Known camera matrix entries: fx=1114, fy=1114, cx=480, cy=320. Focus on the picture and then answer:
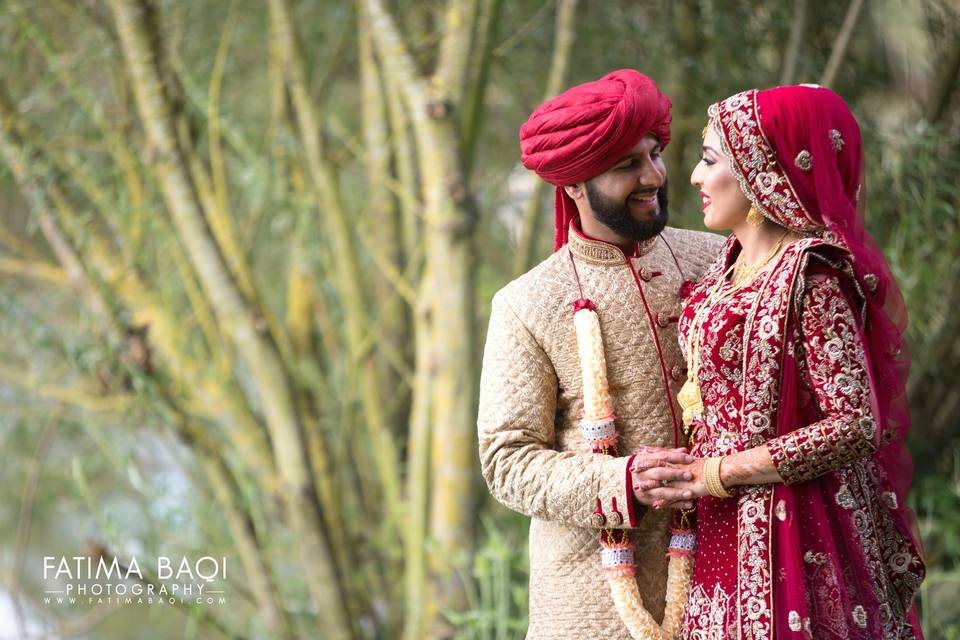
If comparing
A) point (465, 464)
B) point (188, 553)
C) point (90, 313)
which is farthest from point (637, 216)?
point (188, 553)

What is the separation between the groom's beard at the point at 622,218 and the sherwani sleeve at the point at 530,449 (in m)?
0.23

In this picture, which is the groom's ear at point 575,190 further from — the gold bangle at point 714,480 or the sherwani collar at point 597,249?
the gold bangle at point 714,480

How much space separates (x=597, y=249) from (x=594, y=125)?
24 cm

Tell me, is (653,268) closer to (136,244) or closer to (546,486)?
(546,486)

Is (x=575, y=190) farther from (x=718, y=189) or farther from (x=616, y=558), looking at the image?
(x=616, y=558)

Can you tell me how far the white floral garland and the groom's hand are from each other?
0.37ft

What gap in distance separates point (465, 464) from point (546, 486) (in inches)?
61.1

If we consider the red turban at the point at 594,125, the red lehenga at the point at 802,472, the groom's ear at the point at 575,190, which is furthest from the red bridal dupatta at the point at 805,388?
the groom's ear at the point at 575,190

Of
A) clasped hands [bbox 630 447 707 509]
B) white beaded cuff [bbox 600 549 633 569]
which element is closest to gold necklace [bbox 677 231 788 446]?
clasped hands [bbox 630 447 707 509]

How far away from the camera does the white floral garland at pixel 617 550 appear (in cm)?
177

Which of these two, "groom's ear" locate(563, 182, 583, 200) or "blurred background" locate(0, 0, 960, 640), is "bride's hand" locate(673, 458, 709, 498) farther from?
"blurred background" locate(0, 0, 960, 640)

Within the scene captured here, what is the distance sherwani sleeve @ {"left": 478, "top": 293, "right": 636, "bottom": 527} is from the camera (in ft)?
5.73

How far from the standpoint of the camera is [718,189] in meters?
1.70

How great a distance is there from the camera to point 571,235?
1.96m
